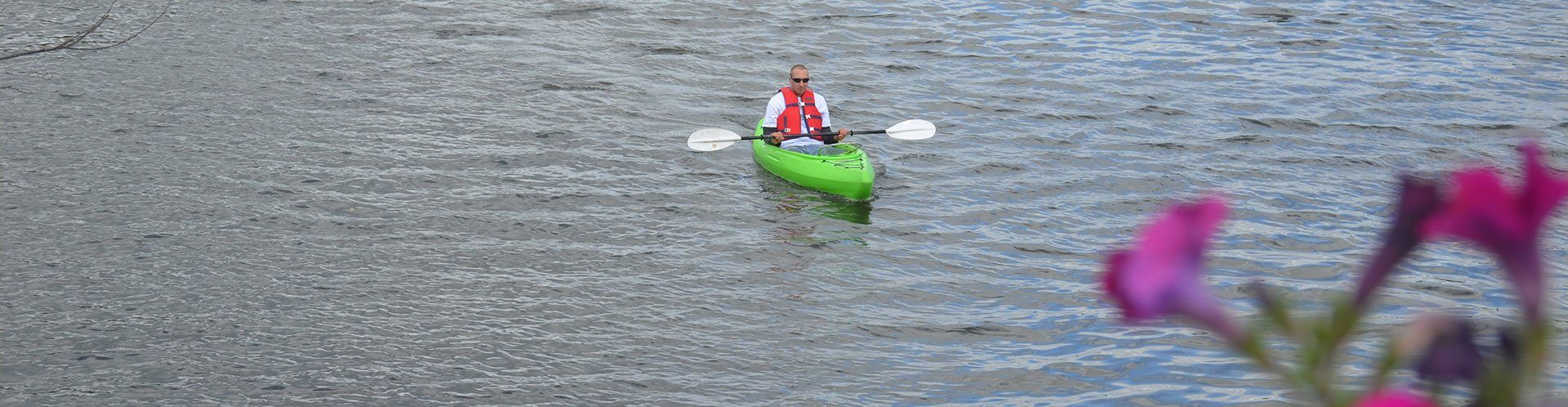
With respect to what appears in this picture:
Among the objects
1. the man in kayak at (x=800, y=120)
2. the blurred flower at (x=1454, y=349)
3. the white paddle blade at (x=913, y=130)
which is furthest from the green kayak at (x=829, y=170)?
the blurred flower at (x=1454, y=349)

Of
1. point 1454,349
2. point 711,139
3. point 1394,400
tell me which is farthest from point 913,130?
point 1394,400

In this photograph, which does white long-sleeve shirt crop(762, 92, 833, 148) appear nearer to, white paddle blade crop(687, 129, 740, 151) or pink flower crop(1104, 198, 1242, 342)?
white paddle blade crop(687, 129, 740, 151)

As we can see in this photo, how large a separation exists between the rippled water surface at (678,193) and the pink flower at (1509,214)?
6063 mm

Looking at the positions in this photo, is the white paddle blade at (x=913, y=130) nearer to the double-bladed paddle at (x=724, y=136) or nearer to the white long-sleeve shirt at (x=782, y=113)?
the double-bladed paddle at (x=724, y=136)

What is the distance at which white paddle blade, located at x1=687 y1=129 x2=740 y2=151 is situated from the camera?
1683cm

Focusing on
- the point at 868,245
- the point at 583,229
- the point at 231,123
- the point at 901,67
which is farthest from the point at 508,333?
the point at 901,67

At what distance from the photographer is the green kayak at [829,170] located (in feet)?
50.4

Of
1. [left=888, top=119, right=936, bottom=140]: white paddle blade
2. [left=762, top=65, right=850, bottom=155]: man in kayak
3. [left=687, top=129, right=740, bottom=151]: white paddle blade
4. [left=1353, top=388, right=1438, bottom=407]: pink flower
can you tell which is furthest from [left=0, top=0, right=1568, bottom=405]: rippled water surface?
[left=1353, top=388, right=1438, bottom=407]: pink flower

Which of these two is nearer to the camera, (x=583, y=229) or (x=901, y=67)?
(x=583, y=229)

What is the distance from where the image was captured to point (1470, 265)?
13.8 m

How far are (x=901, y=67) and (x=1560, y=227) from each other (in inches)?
419

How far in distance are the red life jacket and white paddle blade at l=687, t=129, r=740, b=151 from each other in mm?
708

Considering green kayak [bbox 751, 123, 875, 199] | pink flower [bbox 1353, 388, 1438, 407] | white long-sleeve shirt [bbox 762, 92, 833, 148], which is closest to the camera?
pink flower [bbox 1353, 388, 1438, 407]

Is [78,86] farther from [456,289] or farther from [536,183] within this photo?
[456,289]
